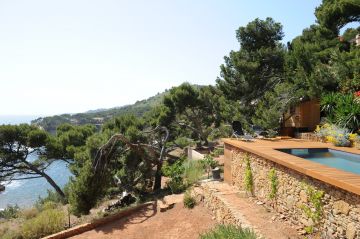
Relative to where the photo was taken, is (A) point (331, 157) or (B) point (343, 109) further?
(B) point (343, 109)

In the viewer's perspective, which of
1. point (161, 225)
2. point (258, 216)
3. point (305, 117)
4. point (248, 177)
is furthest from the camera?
point (305, 117)

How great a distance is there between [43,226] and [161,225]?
169 inches

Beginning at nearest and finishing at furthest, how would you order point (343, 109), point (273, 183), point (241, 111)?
point (273, 183), point (343, 109), point (241, 111)

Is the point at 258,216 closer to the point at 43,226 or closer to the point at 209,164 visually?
the point at 209,164

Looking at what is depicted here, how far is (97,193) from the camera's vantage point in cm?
1116

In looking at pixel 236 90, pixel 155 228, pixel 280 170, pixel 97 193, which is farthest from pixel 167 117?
pixel 280 170

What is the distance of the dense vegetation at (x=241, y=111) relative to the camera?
11484 mm

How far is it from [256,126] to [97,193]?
723cm

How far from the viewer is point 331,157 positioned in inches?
344

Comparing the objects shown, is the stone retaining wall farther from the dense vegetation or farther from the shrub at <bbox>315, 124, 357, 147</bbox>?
the dense vegetation

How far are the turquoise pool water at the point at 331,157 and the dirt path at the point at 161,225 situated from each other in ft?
10.3

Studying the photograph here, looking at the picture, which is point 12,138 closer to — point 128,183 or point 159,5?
point 128,183

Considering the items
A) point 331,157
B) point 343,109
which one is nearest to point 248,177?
point 331,157

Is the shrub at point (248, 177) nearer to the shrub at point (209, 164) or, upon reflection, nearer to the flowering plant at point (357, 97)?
the shrub at point (209, 164)
